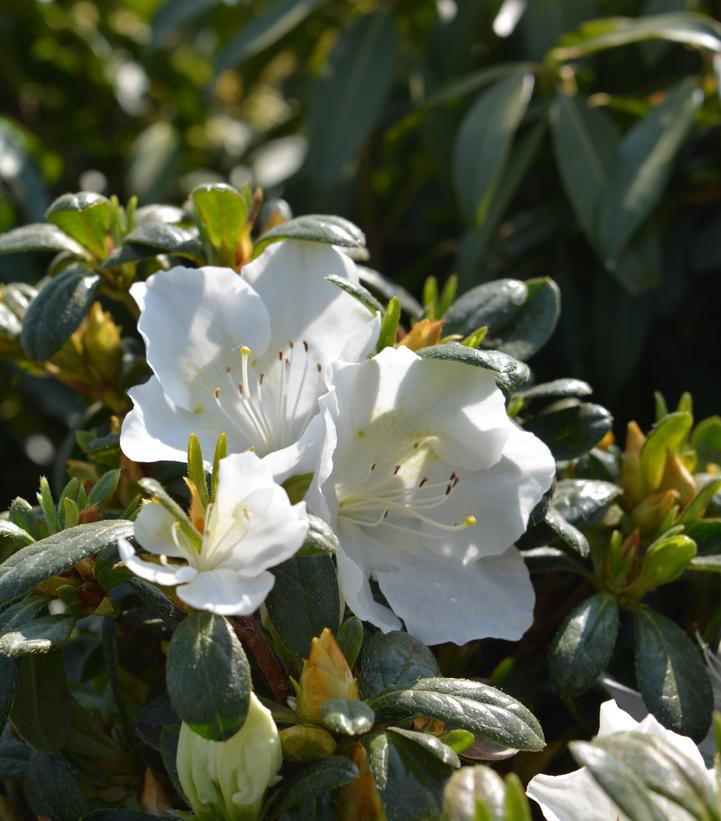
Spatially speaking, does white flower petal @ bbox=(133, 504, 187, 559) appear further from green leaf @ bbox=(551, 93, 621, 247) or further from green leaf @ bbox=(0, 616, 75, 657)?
green leaf @ bbox=(551, 93, 621, 247)

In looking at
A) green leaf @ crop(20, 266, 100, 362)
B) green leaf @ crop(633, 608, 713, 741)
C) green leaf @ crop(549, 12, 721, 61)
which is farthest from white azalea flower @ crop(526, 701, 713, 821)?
green leaf @ crop(549, 12, 721, 61)

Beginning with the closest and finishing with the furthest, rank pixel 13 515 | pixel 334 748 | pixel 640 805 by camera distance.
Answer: pixel 640 805 → pixel 334 748 → pixel 13 515

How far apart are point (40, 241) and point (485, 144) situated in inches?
28.3

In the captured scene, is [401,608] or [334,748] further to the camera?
[401,608]

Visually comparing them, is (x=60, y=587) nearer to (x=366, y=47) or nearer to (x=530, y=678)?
(x=530, y=678)

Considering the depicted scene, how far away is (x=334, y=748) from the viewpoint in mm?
793

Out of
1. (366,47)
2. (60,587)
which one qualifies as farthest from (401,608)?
(366,47)

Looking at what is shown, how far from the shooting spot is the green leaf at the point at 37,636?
79 cm

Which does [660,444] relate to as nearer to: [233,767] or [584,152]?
[233,767]

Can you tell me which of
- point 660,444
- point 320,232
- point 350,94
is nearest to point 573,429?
point 660,444

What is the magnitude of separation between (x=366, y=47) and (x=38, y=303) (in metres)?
1.01

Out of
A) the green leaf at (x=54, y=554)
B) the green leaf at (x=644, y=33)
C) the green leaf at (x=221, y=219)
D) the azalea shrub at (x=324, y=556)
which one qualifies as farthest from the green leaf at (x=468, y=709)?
the green leaf at (x=644, y=33)

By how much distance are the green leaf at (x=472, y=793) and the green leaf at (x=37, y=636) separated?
0.30 metres

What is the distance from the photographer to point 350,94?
72.2 inches
